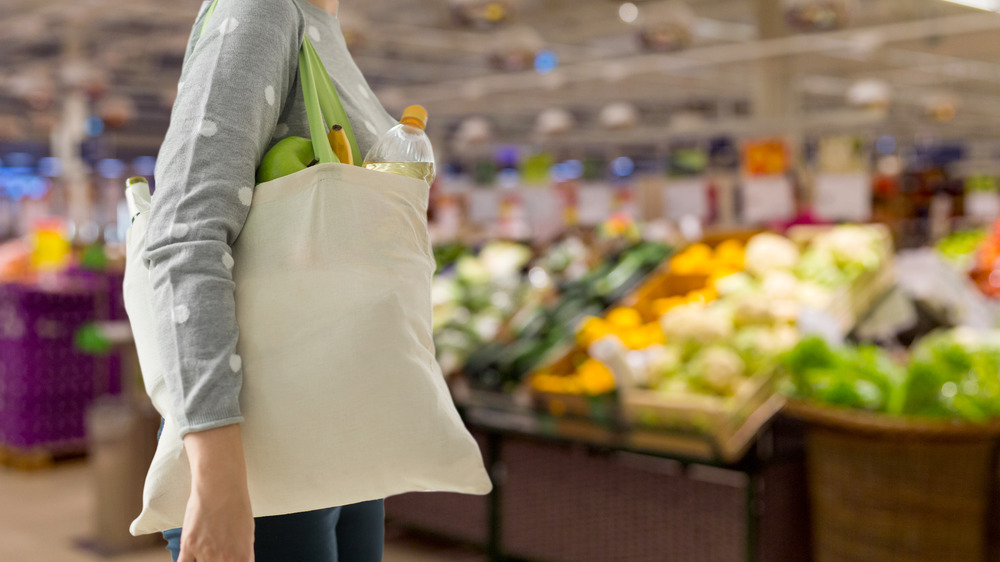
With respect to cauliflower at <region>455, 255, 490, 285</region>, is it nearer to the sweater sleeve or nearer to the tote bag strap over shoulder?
the tote bag strap over shoulder

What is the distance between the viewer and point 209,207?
882mm

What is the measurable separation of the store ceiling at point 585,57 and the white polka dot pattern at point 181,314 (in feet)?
20.2

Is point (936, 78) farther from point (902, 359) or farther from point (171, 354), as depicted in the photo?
point (171, 354)

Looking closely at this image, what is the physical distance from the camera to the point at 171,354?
0.88m

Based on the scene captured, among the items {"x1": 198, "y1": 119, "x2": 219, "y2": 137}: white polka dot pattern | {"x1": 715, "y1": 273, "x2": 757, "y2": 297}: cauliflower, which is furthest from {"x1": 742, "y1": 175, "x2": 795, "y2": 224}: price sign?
{"x1": 198, "y1": 119, "x2": 219, "y2": 137}: white polka dot pattern

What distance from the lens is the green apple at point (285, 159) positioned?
0.95 metres

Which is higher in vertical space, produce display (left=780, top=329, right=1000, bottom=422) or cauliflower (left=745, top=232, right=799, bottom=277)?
produce display (left=780, top=329, right=1000, bottom=422)

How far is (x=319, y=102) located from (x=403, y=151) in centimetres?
11

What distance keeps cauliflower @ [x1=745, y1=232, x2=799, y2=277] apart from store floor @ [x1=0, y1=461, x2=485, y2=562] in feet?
6.24

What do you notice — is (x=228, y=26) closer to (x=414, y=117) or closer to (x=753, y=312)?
(x=414, y=117)

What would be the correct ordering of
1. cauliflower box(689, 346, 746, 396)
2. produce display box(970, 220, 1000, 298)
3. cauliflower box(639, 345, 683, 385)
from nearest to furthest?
cauliflower box(689, 346, 746, 396)
cauliflower box(639, 345, 683, 385)
produce display box(970, 220, 1000, 298)

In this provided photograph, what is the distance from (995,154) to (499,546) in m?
33.7

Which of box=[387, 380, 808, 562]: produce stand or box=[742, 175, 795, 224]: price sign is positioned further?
box=[742, 175, 795, 224]: price sign

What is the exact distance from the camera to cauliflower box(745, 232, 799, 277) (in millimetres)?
4309
